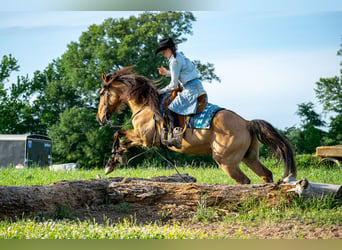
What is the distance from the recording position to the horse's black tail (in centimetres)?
615

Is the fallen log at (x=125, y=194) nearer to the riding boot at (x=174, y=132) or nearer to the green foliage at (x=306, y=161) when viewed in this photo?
the riding boot at (x=174, y=132)

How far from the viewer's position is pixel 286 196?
5309 mm

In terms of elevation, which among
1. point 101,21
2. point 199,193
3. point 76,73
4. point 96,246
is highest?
point 101,21

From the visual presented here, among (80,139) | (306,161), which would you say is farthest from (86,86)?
(306,161)

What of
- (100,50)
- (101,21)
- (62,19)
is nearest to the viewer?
(62,19)

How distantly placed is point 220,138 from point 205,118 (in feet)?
1.17

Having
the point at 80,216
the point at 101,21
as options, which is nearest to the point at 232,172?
the point at 80,216

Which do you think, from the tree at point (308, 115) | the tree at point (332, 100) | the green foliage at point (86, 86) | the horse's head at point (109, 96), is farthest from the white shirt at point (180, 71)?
the green foliage at point (86, 86)

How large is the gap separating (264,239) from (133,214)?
1744mm

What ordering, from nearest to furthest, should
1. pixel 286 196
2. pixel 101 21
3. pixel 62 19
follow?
1. pixel 286 196
2. pixel 62 19
3. pixel 101 21

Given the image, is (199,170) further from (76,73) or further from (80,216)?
(76,73)

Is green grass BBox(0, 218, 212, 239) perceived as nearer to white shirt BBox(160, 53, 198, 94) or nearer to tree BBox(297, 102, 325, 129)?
white shirt BBox(160, 53, 198, 94)

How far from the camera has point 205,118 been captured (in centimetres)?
637

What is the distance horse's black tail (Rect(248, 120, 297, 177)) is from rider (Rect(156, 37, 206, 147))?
89 cm
